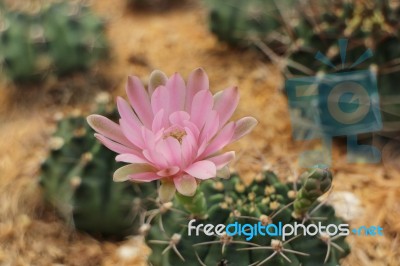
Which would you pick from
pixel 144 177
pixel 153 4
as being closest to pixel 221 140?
pixel 144 177

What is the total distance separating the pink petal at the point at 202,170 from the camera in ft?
3.10

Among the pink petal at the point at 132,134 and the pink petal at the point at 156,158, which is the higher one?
the pink petal at the point at 132,134

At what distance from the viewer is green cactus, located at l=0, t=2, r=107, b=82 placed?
7.32 ft

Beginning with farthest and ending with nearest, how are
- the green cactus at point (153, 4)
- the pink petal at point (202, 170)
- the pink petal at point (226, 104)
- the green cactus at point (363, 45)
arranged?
the green cactus at point (153, 4) < the green cactus at point (363, 45) < the pink petal at point (226, 104) < the pink petal at point (202, 170)

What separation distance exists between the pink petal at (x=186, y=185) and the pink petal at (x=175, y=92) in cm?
12

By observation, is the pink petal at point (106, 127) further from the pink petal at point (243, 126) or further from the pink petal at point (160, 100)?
the pink petal at point (243, 126)

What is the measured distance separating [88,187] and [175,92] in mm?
643

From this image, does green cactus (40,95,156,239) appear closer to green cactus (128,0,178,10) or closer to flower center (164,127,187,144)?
flower center (164,127,187,144)

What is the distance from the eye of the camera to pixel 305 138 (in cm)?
191

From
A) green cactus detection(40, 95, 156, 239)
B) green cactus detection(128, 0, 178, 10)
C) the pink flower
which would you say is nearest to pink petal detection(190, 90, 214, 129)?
the pink flower

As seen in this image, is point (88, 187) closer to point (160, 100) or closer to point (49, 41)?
point (160, 100)

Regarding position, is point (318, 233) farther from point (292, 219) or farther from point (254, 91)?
point (254, 91)

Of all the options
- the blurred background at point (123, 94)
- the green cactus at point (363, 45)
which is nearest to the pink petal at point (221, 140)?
the blurred background at point (123, 94)

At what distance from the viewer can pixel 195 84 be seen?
1070 mm
